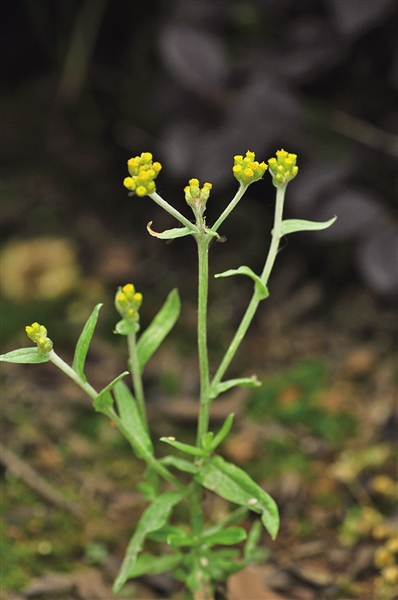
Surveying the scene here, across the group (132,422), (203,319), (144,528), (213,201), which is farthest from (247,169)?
(213,201)

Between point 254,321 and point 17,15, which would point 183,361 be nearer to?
point 254,321

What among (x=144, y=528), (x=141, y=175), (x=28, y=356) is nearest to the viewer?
(x=141, y=175)

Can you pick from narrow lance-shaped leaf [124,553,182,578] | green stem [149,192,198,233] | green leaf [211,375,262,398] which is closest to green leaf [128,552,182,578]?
narrow lance-shaped leaf [124,553,182,578]

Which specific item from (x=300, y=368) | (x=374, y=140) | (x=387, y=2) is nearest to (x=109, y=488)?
(x=300, y=368)

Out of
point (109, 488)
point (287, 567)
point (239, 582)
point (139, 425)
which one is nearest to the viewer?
point (139, 425)

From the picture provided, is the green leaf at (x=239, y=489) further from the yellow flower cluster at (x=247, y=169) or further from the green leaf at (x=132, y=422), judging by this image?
the yellow flower cluster at (x=247, y=169)

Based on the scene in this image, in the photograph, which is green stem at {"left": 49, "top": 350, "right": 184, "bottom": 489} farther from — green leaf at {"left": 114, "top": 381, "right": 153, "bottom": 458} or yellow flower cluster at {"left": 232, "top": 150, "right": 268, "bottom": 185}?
yellow flower cluster at {"left": 232, "top": 150, "right": 268, "bottom": 185}

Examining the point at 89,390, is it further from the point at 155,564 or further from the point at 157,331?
the point at 155,564
